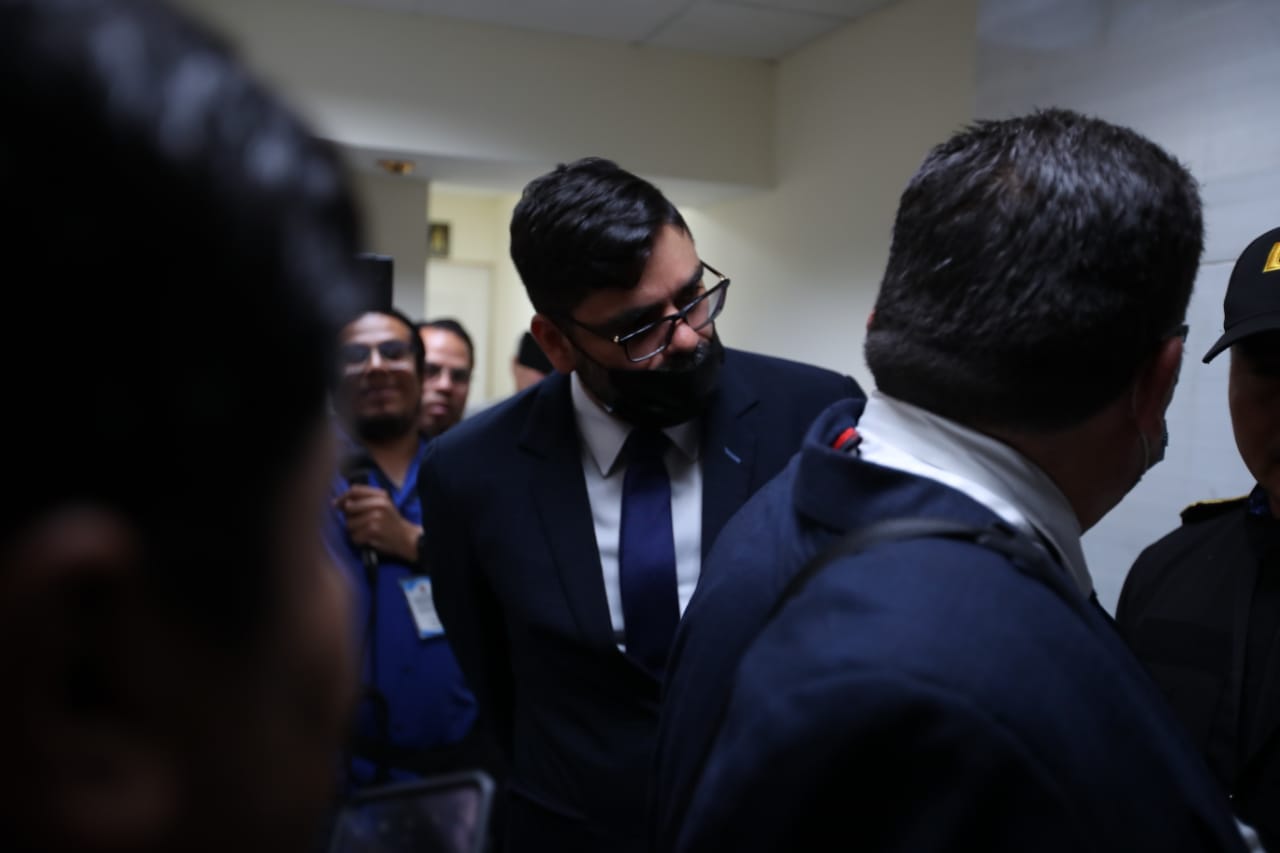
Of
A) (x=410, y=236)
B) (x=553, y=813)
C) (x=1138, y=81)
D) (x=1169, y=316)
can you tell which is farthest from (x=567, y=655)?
(x=410, y=236)

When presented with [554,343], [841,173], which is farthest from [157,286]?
[841,173]

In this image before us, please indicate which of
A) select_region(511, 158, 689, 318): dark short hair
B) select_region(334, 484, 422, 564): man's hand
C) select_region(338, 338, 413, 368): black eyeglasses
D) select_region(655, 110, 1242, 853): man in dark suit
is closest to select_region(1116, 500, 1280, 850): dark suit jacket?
select_region(655, 110, 1242, 853): man in dark suit

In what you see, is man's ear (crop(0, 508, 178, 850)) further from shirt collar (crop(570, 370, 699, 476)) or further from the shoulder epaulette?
the shoulder epaulette

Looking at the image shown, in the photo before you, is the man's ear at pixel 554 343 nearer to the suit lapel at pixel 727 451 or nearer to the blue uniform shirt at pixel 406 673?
the suit lapel at pixel 727 451

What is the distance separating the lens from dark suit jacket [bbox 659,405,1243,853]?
643mm

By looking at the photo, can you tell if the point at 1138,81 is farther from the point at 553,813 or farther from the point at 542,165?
the point at 542,165

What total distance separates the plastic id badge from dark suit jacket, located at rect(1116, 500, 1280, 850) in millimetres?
1319

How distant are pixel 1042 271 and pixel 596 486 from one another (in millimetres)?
928

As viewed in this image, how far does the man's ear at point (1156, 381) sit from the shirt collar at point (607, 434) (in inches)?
32.4

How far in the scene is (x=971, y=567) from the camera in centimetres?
71

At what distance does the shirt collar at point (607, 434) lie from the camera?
1.60m

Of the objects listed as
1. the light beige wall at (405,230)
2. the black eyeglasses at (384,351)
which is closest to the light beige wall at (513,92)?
the light beige wall at (405,230)

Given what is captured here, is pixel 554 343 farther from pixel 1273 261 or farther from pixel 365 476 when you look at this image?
pixel 1273 261

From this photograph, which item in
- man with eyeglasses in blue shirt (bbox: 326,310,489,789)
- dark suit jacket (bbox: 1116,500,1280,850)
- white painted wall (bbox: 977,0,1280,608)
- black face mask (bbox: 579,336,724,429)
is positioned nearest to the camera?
dark suit jacket (bbox: 1116,500,1280,850)
